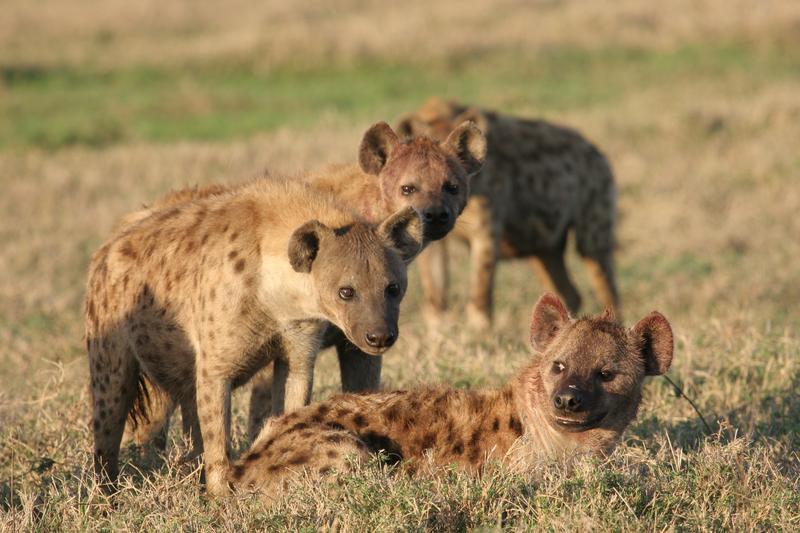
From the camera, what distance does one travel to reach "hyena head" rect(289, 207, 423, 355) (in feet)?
15.4

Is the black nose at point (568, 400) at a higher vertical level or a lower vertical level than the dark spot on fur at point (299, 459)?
higher

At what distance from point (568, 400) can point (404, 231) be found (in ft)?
3.22

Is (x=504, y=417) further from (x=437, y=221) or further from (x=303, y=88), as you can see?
(x=303, y=88)

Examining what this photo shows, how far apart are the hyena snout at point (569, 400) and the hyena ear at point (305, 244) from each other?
1.03m

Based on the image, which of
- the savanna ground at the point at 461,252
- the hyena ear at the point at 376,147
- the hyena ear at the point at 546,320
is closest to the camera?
the savanna ground at the point at 461,252

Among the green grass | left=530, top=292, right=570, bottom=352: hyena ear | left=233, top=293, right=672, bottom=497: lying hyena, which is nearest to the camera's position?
left=233, top=293, right=672, bottom=497: lying hyena

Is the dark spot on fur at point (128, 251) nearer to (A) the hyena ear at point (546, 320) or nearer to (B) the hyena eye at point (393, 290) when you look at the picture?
(B) the hyena eye at point (393, 290)

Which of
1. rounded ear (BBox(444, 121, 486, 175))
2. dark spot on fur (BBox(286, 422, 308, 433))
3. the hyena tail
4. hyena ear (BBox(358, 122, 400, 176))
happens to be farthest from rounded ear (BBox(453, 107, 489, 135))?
dark spot on fur (BBox(286, 422, 308, 433))

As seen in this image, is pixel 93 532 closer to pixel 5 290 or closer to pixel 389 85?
pixel 5 290

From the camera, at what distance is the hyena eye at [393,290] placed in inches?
188

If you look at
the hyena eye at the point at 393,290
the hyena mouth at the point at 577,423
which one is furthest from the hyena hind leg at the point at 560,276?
the hyena mouth at the point at 577,423

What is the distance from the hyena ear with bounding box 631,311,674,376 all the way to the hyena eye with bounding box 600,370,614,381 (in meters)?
0.19

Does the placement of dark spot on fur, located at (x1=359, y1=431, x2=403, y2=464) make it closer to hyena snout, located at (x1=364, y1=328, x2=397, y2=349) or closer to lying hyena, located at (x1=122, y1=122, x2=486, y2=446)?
hyena snout, located at (x1=364, y1=328, x2=397, y2=349)

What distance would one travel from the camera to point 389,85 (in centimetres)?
2081
